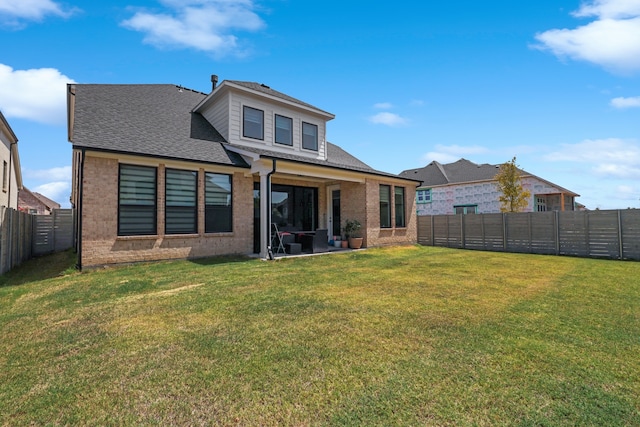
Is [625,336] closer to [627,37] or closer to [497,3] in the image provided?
[627,37]

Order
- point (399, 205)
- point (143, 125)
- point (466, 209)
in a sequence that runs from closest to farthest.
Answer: point (143, 125), point (399, 205), point (466, 209)

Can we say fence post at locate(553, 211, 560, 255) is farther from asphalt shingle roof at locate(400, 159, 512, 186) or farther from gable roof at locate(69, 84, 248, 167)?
gable roof at locate(69, 84, 248, 167)

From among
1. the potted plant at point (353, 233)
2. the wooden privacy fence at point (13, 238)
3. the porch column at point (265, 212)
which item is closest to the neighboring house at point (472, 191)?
the potted plant at point (353, 233)

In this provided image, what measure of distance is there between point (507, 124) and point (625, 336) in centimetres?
1131

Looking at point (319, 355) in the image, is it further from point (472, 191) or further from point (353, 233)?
point (472, 191)

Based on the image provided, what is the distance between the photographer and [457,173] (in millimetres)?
28656

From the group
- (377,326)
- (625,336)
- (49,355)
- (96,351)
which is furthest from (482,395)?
(49,355)

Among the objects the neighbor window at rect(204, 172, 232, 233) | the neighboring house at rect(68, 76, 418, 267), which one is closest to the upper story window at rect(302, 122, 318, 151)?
the neighboring house at rect(68, 76, 418, 267)

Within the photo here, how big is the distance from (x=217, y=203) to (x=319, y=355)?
8148mm

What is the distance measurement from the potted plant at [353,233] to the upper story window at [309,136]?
4.04 m

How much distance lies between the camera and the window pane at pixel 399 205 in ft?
49.8

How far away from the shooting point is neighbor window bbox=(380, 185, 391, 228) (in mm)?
14430

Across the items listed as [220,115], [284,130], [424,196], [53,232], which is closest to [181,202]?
[220,115]

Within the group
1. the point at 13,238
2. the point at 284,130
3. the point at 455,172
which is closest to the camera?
the point at 13,238
